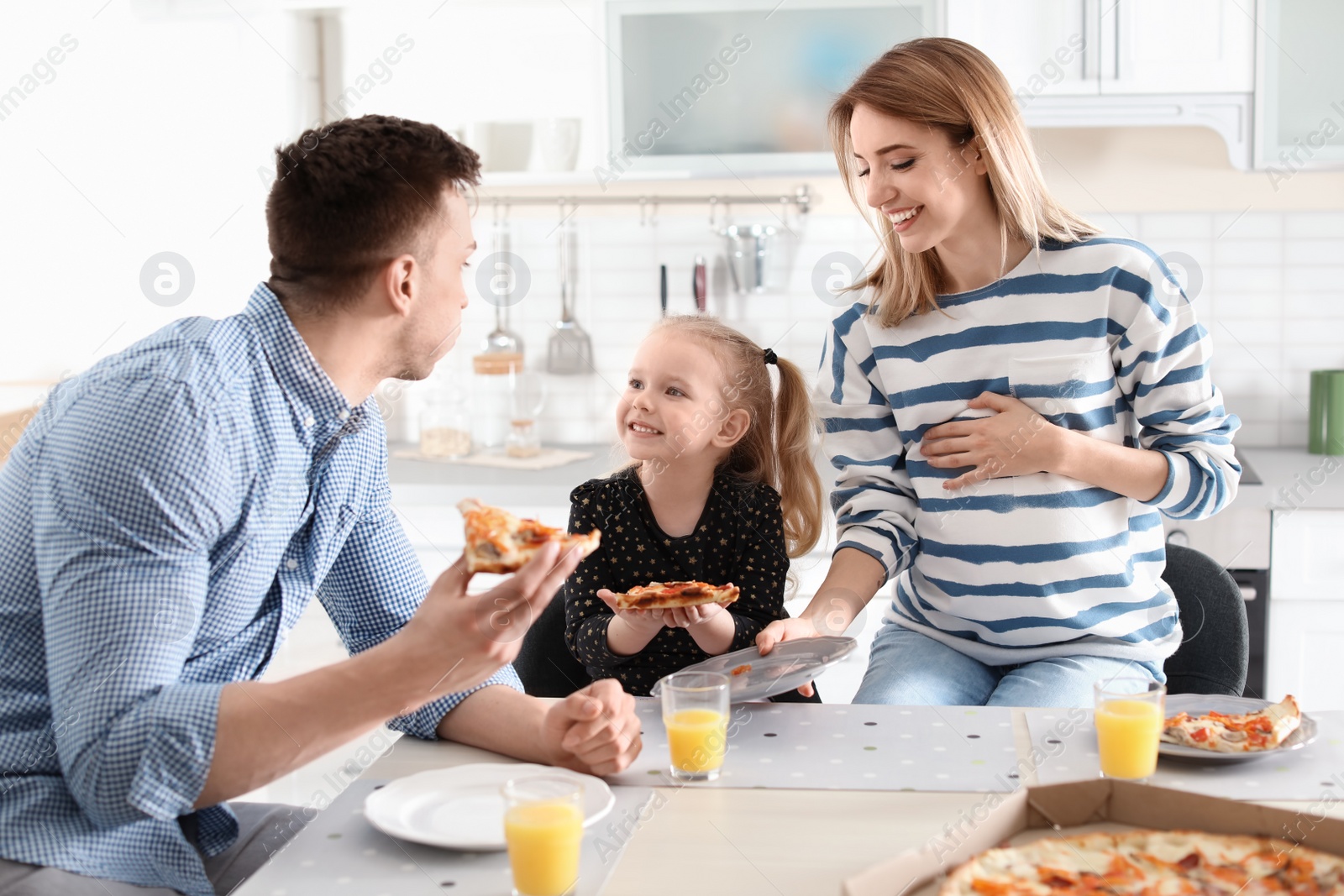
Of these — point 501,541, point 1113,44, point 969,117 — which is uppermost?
point 1113,44

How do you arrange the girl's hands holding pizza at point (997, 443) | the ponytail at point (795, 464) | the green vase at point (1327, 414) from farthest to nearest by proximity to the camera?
the green vase at point (1327, 414)
the ponytail at point (795, 464)
the girl's hands holding pizza at point (997, 443)

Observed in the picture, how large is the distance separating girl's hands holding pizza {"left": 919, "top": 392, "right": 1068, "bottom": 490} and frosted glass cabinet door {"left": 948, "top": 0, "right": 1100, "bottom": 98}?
4.36ft

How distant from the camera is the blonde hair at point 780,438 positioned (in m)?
2.06

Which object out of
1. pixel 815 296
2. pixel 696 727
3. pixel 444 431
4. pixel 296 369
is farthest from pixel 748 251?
pixel 696 727

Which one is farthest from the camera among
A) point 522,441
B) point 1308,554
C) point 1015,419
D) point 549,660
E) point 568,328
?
point 568,328

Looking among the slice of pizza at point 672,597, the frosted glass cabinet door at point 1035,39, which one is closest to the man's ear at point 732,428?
the slice of pizza at point 672,597

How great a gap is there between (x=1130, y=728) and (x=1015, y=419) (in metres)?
0.66

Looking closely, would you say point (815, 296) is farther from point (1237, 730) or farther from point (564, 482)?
point (1237, 730)

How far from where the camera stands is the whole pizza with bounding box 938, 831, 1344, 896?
34.9 inches

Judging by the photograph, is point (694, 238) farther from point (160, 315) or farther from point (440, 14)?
point (160, 315)

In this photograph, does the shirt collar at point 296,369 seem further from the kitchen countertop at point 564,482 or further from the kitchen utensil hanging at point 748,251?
the kitchen utensil hanging at point 748,251

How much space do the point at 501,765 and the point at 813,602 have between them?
2.08 ft

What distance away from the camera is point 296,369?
4.20 ft

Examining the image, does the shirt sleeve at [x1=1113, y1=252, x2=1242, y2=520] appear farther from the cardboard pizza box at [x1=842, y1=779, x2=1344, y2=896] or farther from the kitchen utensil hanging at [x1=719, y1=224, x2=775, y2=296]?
the kitchen utensil hanging at [x1=719, y1=224, x2=775, y2=296]
